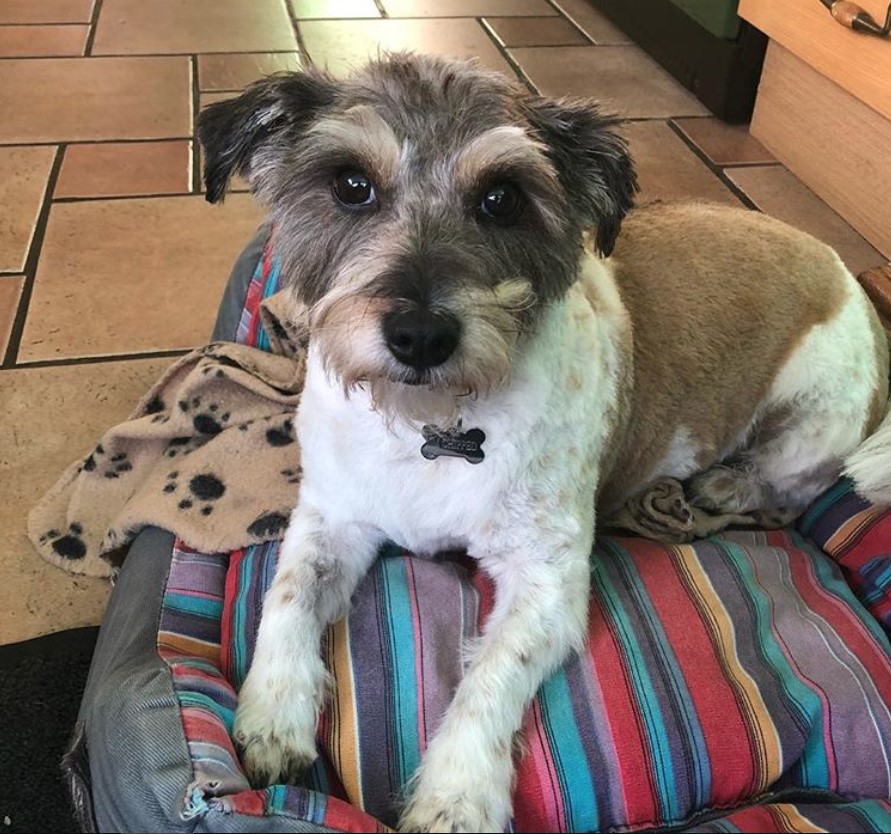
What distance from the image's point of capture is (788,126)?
3.53 m

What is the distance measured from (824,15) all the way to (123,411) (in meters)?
2.57

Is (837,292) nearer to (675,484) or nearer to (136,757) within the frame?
(675,484)

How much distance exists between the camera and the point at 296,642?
4.97 ft

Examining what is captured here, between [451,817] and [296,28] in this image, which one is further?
[296,28]

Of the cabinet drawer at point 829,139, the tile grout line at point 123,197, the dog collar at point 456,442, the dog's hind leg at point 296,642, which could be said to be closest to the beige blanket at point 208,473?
the dog's hind leg at point 296,642

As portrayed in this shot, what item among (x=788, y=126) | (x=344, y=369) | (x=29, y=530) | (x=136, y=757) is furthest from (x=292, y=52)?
(x=136, y=757)

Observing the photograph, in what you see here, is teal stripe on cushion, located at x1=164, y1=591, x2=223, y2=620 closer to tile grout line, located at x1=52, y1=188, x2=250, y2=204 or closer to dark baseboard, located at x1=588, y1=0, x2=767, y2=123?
tile grout line, located at x1=52, y1=188, x2=250, y2=204

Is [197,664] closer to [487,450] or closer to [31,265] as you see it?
[487,450]

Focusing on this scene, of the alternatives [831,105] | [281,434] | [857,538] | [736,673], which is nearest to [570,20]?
[831,105]

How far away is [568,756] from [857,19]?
247cm

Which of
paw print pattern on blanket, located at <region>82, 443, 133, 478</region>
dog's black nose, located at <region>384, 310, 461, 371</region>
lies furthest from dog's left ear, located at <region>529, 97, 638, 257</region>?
paw print pattern on blanket, located at <region>82, 443, 133, 478</region>

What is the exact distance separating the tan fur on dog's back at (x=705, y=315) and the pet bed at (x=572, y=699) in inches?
9.9

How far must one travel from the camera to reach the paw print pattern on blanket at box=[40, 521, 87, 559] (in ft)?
6.66

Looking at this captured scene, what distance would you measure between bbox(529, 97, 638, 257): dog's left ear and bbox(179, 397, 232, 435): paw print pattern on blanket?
999mm
